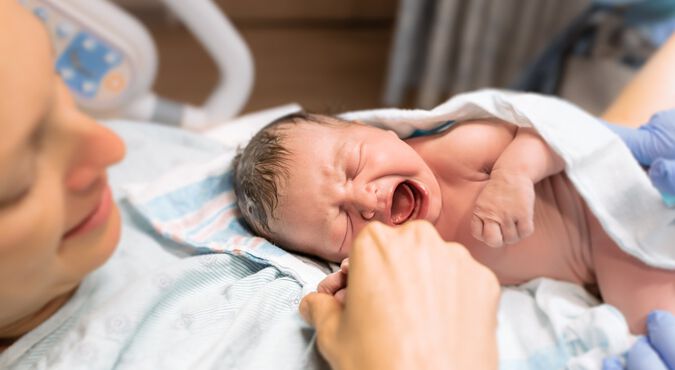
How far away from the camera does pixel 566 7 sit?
196 cm

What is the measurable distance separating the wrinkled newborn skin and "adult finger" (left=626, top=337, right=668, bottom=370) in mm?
81

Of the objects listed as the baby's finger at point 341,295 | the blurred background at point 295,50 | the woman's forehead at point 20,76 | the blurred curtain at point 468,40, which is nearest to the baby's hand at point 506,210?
the baby's finger at point 341,295

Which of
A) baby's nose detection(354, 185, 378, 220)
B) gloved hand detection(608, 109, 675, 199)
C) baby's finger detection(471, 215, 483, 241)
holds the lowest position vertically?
baby's nose detection(354, 185, 378, 220)

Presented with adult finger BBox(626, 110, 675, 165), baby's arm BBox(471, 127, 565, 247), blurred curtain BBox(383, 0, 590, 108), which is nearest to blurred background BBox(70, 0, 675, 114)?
blurred curtain BBox(383, 0, 590, 108)

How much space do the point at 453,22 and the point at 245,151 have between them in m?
1.20

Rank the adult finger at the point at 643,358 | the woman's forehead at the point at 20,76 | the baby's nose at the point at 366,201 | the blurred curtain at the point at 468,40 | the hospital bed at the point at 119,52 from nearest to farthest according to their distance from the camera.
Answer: the woman's forehead at the point at 20,76
the adult finger at the point at 643,358
the baby's nose at the point at 366,201
the hospital bed at the point at 119,52
the blurred curtain at the point at 468,40

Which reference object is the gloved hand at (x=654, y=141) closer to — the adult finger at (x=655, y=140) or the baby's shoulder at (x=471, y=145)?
the adult finger at (x=655, y=140)

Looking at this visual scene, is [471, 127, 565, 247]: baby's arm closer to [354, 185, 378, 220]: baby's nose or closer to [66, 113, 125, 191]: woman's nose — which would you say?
[354, 185, 378, 220]: baby's nose

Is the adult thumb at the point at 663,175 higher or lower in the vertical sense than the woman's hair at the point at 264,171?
higher

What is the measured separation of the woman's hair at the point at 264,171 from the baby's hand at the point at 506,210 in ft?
0.92

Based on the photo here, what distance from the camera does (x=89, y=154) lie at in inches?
25.1

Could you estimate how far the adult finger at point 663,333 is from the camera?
2.52 ft

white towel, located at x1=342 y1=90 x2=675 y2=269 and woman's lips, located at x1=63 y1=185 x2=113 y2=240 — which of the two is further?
white towel, located at x1=342 y1=90 x2=675 y2=269

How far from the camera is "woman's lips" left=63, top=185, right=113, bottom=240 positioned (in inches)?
26.8
